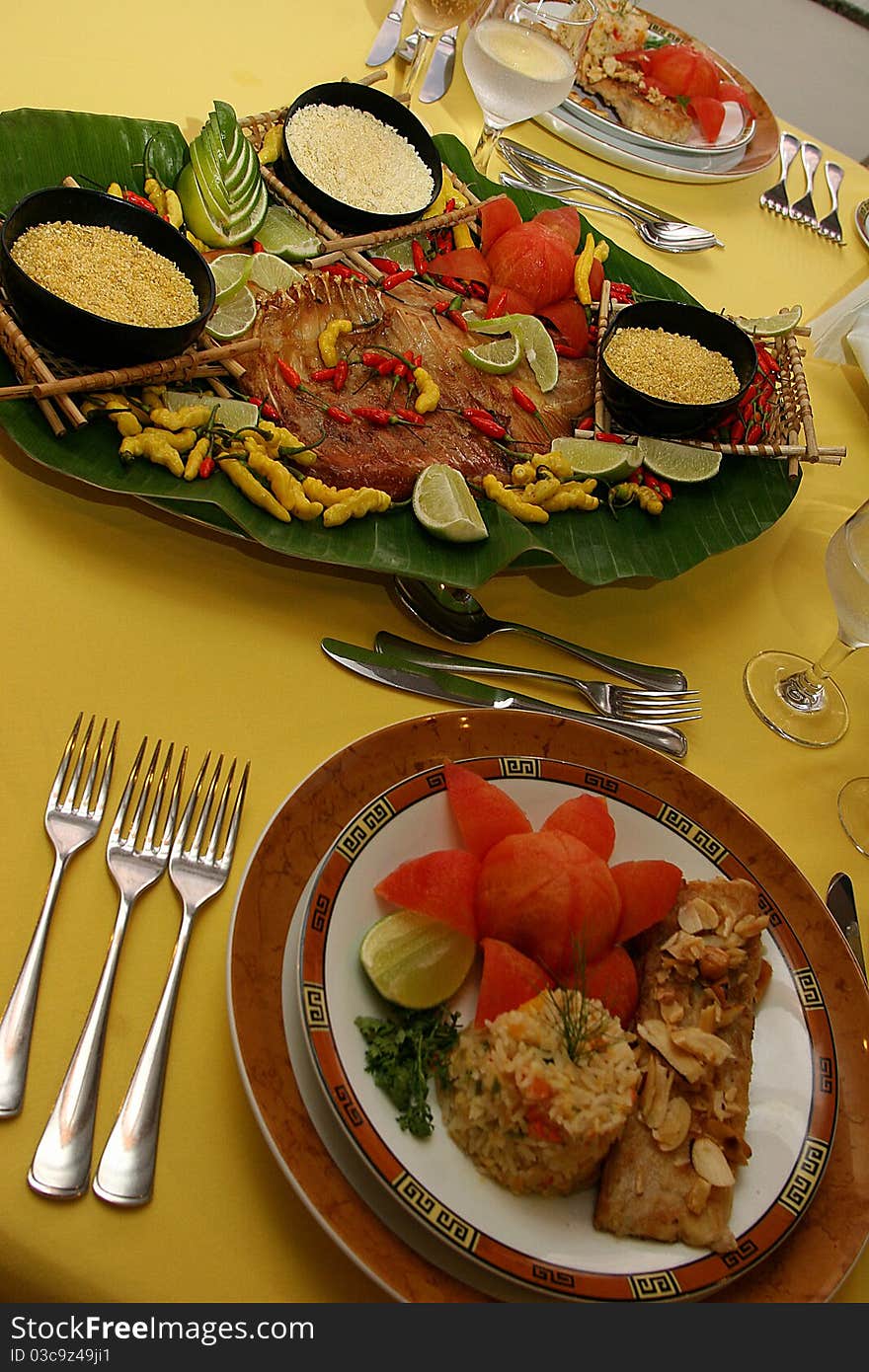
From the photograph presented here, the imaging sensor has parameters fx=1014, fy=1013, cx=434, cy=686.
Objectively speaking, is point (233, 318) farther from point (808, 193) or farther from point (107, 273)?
point (808, 193)

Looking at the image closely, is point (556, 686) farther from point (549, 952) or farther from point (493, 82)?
point (493, 82)

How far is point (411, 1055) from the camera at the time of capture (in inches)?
46.1

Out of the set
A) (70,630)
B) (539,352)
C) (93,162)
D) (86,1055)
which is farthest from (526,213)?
(86,1055)

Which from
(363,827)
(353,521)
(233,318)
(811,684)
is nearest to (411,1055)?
(363,827)

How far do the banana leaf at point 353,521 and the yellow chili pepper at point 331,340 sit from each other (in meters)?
0.37

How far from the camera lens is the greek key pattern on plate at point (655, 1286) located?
1.04m

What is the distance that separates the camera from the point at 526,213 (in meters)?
2.52

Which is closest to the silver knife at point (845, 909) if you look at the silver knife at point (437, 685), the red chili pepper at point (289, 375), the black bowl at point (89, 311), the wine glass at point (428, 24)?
the silver knife at point (437, 685)

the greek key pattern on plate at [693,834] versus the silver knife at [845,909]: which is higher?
the greek key pattern on plate at [693,834]

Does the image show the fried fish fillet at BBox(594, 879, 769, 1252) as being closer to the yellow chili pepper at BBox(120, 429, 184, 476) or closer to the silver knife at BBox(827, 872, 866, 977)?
the silver knife at BBox(827, 872, 866, 977)

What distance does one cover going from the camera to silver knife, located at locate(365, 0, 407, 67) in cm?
279

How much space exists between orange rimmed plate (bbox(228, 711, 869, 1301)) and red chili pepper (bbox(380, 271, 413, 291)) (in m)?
1.06

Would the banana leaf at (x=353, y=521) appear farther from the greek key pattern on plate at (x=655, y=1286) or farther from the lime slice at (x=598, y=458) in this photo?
the greek key pattern on plate at (x=655, y=1286)

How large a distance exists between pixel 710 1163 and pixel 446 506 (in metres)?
1.09
